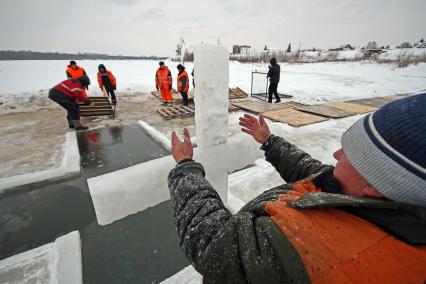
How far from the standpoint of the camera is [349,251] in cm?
50

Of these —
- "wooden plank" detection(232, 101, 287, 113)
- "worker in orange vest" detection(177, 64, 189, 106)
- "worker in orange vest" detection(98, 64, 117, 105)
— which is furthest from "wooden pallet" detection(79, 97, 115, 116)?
"wooden plank" detection(232, 101, 287, 113)

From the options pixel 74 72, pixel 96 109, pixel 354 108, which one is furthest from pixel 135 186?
pixel 354 108

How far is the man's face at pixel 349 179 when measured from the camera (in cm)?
64

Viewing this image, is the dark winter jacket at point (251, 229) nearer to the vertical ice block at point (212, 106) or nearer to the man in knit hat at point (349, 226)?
the man in knit hat at point (349, 226)

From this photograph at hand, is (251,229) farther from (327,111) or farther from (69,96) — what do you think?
(327,111)

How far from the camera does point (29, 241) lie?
214 cm

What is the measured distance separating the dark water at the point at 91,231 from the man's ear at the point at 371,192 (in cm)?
170

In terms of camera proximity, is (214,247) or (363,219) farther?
(214,247)

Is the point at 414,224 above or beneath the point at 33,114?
above

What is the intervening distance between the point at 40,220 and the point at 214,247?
264 cm

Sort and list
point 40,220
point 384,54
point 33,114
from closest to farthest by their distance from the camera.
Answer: point 40,220 → point 33,114 → point 384,54

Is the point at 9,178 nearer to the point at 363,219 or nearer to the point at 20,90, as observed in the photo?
the point at 363,219

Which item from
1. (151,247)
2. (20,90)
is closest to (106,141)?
(151,247)

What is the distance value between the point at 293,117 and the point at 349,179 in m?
5.32
